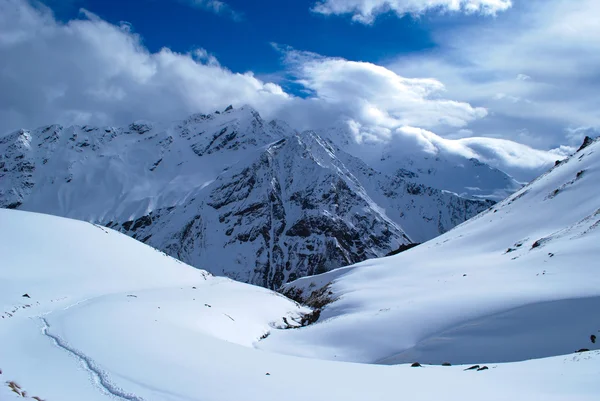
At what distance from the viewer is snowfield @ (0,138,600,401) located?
12.5 meters

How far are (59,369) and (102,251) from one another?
29.7m

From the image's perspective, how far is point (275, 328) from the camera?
128ft

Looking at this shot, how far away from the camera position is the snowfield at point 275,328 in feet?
41.0

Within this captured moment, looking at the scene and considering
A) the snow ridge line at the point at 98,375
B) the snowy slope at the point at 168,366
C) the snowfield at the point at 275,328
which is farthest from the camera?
the snowfield at the point at 275,328

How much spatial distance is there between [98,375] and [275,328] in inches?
1072

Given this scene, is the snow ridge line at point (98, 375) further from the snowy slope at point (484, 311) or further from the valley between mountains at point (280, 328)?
the snowy slope at point (484, 311)

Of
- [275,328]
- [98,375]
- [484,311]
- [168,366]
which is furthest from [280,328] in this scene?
[98,375]

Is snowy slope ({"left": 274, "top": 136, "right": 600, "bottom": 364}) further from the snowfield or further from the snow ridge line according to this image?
the snow ridge line

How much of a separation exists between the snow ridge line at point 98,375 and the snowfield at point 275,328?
5cm

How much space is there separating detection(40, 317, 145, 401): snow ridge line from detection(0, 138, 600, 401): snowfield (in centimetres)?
5

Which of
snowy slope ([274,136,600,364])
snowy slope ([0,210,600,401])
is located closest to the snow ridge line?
snowy slope ([0,210,600,401])

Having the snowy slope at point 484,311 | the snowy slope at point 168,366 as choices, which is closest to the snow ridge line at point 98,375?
the snowy slope at point 168,366

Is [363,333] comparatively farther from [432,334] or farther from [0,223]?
[0,223]

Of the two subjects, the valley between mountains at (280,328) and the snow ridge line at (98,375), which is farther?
the valley between mountains at (280,328)
